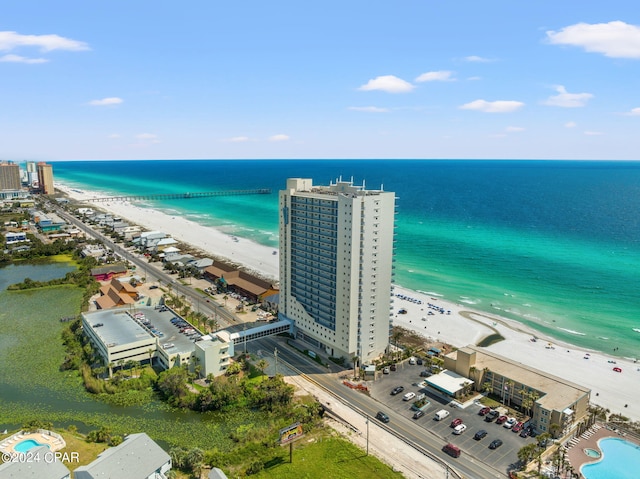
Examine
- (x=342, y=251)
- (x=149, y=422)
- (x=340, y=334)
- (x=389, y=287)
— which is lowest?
(x=149, y=422)

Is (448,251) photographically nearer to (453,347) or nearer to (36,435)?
(453,347)

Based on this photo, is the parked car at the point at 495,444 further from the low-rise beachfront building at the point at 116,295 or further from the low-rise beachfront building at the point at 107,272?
the low-rise beachfront building at the point at 107,272

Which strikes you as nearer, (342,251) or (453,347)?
(342,251)

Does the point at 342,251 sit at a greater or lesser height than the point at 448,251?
greater

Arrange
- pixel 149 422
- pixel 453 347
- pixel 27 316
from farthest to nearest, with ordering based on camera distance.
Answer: pixel 27 316 < pixel 453 347 < pixel 149 422

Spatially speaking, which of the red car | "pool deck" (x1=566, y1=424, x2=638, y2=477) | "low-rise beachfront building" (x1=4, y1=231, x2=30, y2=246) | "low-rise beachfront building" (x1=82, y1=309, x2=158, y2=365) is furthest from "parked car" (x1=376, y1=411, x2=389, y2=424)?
"low-rise beachfront building" (x1=4, y1=231, x2=30, y2=246)

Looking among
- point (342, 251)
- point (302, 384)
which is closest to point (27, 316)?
point (302, 384)

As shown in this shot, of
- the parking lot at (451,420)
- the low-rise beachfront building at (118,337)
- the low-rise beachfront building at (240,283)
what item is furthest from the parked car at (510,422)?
the low-rise beachfront building at (240,283)

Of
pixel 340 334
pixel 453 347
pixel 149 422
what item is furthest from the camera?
pixel 453 347
